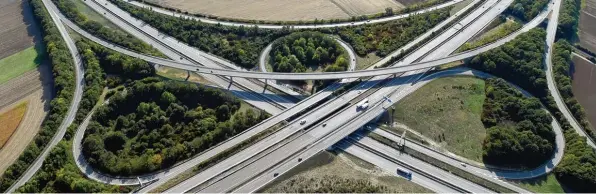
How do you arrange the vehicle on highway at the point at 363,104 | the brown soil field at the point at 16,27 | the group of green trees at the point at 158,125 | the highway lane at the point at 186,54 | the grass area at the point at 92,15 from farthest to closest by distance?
the grass area at the point at 92,15 < the brown soil field at the point at 16,27 < the highway lane at the point at 186,54 < the vehicle on highway at the point at 363,104 < the group of green trees at the point at 158,125

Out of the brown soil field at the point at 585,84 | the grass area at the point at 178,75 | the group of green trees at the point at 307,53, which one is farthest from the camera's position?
the group of green trees at the point at 307,53

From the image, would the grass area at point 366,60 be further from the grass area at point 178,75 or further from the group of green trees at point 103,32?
the group of green trees at point 103,32

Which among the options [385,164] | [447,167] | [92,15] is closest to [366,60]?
[385,164]

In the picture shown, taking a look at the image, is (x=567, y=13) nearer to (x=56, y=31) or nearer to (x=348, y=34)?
(x=348, y=34)

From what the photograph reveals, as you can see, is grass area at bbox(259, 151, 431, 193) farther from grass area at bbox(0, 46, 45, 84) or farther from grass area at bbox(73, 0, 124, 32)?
grass area at bbox(73, 0, 124, 32)

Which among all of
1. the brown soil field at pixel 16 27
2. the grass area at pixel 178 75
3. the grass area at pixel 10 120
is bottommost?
the grass area at pixel 10 120

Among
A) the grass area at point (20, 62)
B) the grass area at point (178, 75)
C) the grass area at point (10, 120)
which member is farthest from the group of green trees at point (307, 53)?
the grass area at point (20, 62)

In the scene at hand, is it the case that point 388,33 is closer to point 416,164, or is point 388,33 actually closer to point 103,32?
point 416,164
